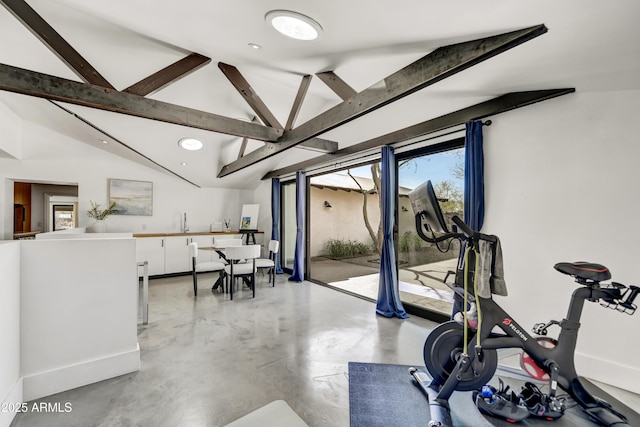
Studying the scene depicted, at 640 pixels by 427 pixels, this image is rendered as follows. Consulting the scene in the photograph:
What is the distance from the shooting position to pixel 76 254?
6.93 feet

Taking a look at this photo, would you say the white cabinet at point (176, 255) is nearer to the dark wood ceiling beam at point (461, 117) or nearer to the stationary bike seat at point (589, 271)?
the dark wood ceiling beam at point (461, 117)

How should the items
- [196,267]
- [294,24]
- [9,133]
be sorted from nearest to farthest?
[294,24]
[9,133]
[196,267]

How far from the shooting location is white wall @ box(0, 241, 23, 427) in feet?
5.43

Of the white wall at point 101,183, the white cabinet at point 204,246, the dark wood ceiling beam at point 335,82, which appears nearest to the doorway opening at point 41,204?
the white wall at point 101,183

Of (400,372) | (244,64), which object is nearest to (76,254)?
(244,64)

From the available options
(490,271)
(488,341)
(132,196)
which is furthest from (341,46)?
(132,196)

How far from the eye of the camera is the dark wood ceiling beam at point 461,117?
93.3 inches

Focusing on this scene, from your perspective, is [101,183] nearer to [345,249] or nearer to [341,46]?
[341,46]

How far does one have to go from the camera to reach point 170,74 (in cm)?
282

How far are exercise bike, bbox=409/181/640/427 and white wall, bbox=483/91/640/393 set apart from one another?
428 millimetres

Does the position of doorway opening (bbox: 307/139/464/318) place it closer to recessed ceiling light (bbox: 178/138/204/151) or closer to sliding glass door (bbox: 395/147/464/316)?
sliding glass door (bbox: 395/147/464/316)

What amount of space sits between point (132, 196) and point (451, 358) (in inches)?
263

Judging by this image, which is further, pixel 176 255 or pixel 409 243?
pixel 176 255

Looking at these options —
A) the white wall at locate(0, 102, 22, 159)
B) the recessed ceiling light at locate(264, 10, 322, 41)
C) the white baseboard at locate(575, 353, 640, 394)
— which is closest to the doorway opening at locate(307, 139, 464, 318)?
the white baseboard at locate(575, 353, 640, 394)
